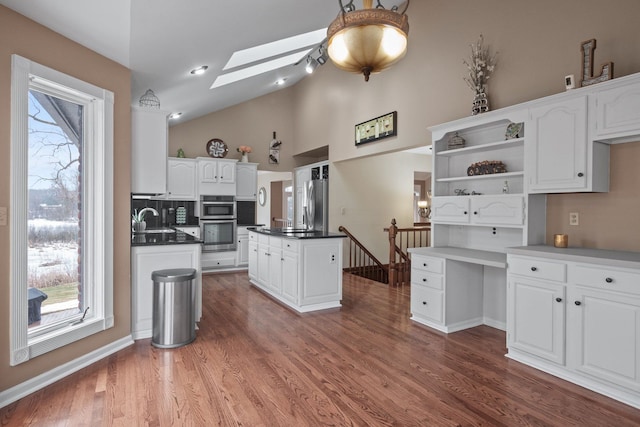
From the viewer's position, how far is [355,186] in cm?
728

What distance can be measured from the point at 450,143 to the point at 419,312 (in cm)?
186

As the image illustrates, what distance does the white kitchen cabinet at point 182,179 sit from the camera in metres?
6.67

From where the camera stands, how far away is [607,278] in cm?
241

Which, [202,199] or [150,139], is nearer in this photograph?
[150,139]

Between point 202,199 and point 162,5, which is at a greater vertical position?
point 162,5

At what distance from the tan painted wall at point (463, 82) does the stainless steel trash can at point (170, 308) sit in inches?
132

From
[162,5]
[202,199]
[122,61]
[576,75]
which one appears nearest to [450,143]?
[576,75]

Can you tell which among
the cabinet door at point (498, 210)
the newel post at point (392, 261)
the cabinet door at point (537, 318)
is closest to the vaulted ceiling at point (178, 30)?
the cabinet door at point (498, 210)

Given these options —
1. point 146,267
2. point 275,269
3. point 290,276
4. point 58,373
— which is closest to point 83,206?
point 146,267

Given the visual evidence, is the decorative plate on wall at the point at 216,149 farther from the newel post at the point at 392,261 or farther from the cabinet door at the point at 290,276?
the newel post at the point at 392,261

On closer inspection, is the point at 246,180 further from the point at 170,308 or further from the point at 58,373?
the point at 58,373

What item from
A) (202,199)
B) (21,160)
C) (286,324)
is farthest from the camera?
(202,199)

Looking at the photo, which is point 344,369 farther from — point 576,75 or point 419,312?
point 576,75

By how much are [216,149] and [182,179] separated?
1122 millimetres
